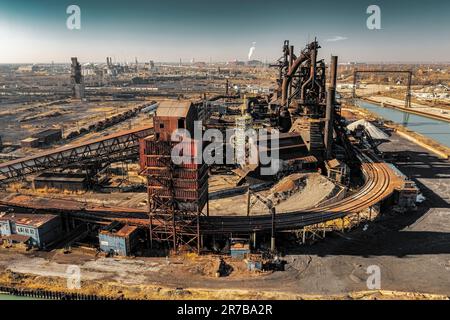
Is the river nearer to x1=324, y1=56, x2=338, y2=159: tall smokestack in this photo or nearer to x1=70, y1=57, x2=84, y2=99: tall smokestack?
x1=324, y1=56, x2=338, y2=159: tall smokestack

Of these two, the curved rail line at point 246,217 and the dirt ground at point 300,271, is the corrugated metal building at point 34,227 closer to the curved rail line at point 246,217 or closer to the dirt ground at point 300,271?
the curved rail line at point 246,217

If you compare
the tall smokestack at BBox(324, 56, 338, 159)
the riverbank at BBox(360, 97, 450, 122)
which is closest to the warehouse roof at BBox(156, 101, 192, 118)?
the tall smokestack at BBox(324, 56, 338, 159)

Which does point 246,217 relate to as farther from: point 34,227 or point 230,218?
point 34,227

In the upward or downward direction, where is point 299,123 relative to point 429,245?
upward

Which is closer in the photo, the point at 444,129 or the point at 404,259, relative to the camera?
the point at 404,259
